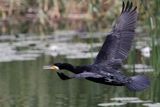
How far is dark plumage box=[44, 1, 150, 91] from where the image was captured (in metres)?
5.45

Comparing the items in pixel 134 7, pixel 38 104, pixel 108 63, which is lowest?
pixel 38 104

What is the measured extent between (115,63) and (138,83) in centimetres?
63

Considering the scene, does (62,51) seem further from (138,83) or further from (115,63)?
(138,83)

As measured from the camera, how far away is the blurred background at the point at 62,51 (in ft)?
22.6

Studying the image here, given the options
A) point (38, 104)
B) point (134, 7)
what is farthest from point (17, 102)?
point (134, 7)

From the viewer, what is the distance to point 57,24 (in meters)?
14.9

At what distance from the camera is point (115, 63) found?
608cm

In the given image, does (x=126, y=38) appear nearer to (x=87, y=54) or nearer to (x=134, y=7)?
(x=134, y=7)

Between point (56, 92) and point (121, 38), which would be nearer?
point (121, 38)

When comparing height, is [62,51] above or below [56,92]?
above

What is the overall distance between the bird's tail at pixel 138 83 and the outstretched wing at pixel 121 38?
0.56m

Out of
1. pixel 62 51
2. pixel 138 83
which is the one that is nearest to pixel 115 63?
pixel 138 83

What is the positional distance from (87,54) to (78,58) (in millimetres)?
324

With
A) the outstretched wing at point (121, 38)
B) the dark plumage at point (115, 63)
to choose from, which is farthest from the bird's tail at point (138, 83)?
the outstretched wing at point (121, 38)
